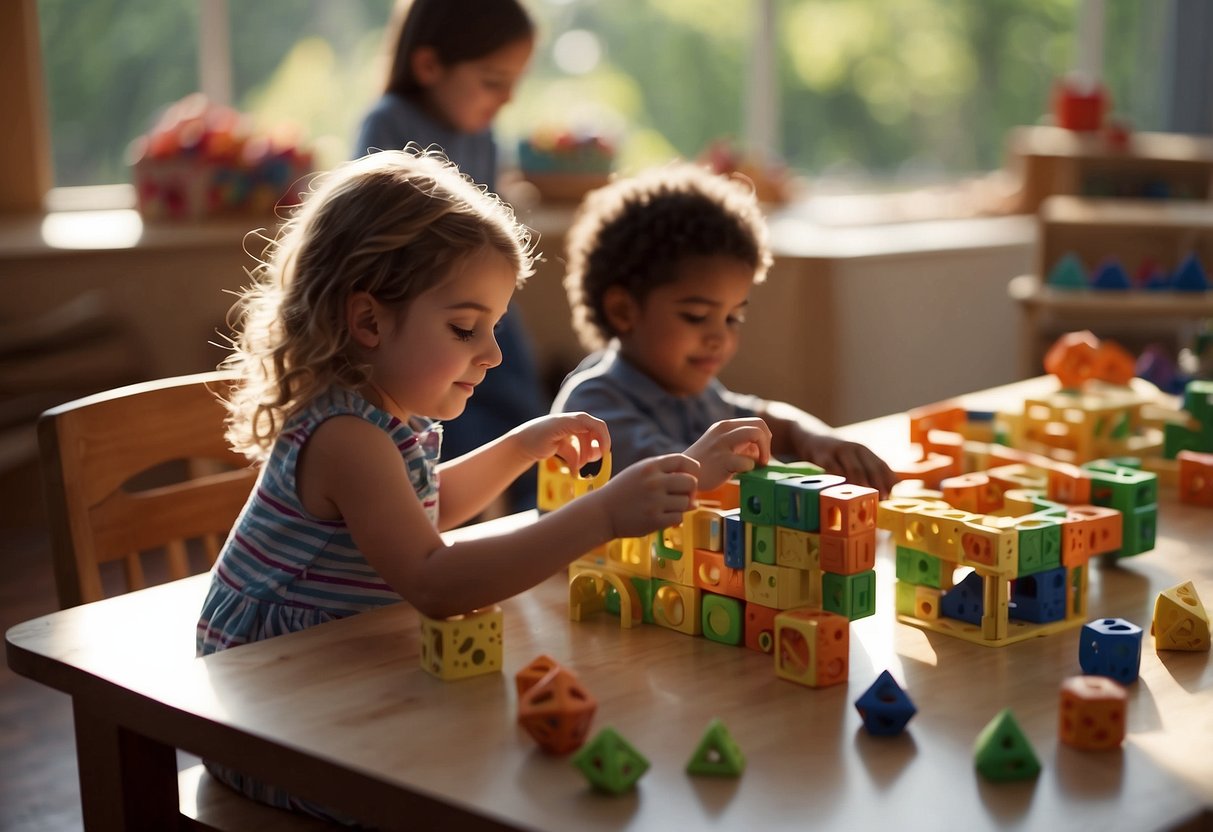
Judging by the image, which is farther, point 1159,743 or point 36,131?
point 36,131

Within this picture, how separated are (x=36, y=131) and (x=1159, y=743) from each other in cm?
344

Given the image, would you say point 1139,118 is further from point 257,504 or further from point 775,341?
point 257,504

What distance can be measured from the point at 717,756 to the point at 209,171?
3.02m

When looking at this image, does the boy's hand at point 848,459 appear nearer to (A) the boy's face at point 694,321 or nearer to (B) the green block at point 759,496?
(A) the boy's face at point 694,321

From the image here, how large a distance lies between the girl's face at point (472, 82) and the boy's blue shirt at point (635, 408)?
76 cm

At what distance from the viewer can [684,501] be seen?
3.31ft

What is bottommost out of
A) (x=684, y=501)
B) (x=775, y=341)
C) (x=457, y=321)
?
(x=775, y=341)

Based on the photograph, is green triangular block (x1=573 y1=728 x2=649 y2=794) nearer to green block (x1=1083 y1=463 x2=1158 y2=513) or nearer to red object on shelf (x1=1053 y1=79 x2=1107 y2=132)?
green block (x1=1083 y1=463 x2=1158 y2=513)

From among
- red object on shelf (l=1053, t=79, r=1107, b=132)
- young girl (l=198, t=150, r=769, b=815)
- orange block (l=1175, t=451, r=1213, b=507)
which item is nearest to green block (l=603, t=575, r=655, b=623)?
young girl (l=198, t=150, r=769, b=815)

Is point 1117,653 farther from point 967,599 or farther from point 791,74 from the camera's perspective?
point 791,74

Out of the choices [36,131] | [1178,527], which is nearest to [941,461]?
[1178,527]

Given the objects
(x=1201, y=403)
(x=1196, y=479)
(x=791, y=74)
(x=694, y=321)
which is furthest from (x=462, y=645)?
(x=791, y=74)

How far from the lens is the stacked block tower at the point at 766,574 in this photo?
0.97 m

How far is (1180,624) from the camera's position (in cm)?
103
